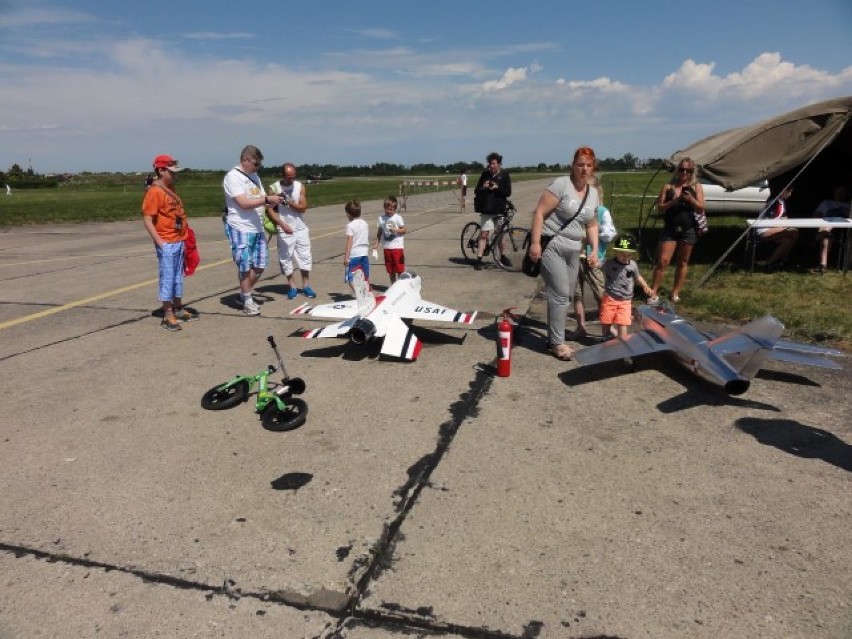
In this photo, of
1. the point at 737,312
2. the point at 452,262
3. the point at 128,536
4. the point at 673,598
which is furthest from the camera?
the point at 452,262

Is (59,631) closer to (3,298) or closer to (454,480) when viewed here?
(454,480)

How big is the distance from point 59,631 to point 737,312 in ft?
26.3

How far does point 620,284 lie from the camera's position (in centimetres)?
584

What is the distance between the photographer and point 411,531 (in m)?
3.27

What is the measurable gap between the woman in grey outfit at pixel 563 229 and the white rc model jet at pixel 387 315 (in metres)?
1.00

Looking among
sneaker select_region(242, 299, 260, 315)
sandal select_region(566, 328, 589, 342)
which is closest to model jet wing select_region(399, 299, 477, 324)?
sandal select_region(566, 328, 589, 342)

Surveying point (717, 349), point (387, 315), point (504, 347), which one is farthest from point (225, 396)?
point (717, 349)

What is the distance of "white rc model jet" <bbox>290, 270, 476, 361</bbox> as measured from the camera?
5.89 m

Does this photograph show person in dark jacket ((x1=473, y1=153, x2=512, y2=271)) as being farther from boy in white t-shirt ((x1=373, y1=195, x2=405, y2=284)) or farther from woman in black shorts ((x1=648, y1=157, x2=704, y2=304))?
woman in black shorts ((x1=648, y1=157, x2=704, y2=304))

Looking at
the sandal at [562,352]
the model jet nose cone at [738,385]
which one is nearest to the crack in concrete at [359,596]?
the model jet nose cone at [738,385]

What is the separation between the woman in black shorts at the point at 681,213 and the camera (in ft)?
25.7

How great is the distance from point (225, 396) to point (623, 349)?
3852 mm

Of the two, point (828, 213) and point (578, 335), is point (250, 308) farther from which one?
point (828, 213)

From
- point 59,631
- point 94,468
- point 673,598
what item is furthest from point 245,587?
point 673,598
